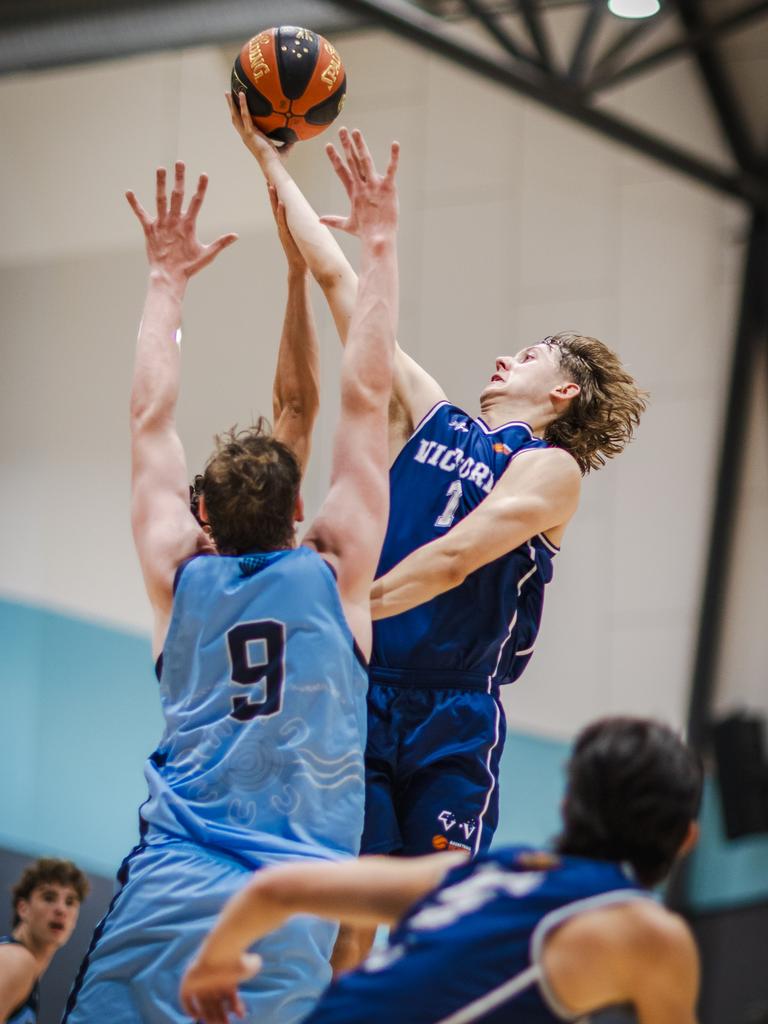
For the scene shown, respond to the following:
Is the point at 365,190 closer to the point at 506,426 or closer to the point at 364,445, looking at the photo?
the point at 364,445

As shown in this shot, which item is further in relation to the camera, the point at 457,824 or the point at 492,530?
the point at 457,824

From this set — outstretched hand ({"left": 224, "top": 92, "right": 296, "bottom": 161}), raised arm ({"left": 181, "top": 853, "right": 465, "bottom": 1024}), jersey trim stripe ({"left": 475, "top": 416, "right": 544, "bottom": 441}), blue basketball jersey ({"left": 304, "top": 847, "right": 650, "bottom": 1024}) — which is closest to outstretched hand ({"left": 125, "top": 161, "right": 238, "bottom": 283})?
outstretched hand ({"left": 224, "top": 92, "right": 296, "bottom": 161})

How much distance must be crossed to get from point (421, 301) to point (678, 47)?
2.56 m

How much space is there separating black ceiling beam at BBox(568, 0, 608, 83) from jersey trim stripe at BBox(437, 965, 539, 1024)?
831 centimetres

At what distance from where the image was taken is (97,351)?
36.6ft

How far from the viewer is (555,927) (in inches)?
97.9

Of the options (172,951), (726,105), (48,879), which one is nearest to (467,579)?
(172,951)

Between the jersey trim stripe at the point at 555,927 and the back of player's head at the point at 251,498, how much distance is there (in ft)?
4.09

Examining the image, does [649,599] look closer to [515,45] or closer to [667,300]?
[667,300]

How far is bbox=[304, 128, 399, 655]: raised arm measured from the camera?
3.43m

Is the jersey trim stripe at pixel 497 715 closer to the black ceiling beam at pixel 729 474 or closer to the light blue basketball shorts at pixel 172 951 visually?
the light blue basketball shorts at pixel 172 951

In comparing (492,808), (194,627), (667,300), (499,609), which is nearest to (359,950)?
(492,808)

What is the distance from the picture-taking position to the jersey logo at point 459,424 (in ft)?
16.0

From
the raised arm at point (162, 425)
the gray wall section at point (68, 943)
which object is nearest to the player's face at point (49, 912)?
the gray wall section at point (68, 943)
